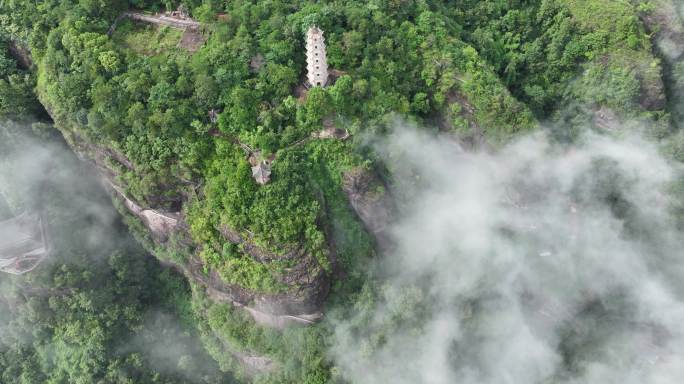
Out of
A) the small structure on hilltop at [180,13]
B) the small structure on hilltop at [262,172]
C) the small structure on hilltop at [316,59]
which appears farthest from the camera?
the small structure on hilltop at [180,13]

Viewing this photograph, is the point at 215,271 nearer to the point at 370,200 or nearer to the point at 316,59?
the point at 370,200

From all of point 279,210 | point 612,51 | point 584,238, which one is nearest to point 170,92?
point 279,210

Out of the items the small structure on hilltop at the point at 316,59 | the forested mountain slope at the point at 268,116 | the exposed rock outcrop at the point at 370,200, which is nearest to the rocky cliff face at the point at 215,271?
the forested mountain slope at the point at 268,116

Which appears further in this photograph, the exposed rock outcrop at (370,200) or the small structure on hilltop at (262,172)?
the exposed rock outcrop at (370,200)

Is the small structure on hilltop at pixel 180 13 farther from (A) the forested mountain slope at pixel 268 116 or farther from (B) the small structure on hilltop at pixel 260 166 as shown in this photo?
(B) the small structure on hilltop at pixel 260 166

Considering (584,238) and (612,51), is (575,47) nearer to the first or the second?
(612,51)

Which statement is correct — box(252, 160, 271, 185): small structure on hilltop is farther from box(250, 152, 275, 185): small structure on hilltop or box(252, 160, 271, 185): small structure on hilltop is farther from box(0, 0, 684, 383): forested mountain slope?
box(0, 0, 684, 383): forested mountain slope

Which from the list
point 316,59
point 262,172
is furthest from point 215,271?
point 316,59
